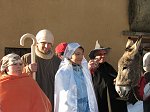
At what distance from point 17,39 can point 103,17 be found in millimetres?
2450

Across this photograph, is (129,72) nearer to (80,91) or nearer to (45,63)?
(80,91)

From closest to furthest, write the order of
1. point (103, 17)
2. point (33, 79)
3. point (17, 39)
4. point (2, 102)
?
point (2, 102) < point (33, 79) < point (17, 39) < point (103, 17)

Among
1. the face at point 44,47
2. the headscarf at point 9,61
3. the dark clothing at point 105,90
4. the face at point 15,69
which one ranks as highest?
the face at point 44,47

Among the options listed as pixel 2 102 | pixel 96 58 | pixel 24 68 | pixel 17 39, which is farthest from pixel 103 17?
pixel 2 102

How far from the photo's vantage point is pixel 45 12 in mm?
11078

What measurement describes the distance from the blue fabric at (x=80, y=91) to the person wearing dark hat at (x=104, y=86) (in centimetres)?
47

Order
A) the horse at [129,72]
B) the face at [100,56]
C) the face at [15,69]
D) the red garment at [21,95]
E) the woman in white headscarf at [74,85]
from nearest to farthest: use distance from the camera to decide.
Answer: the red garment at [21,95]
the face at [15,69]
the horse at [129,72]
the woman in white headscarf at [74,85]
the face at [100,56]

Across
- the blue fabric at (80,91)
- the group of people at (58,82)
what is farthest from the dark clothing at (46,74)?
the blue fabric at (80,91)

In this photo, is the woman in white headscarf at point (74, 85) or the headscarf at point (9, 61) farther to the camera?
the woman in white headscarf at point (74, 85)

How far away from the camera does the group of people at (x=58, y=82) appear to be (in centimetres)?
518

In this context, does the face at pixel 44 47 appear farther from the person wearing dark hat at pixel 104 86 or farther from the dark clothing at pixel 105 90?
the dark clothing at pixel 105 90

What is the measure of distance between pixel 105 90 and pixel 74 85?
2.32ft

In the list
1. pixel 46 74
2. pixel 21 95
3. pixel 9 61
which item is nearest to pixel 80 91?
pixel 46 74

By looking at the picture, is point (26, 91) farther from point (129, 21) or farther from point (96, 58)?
point (129, 21)
